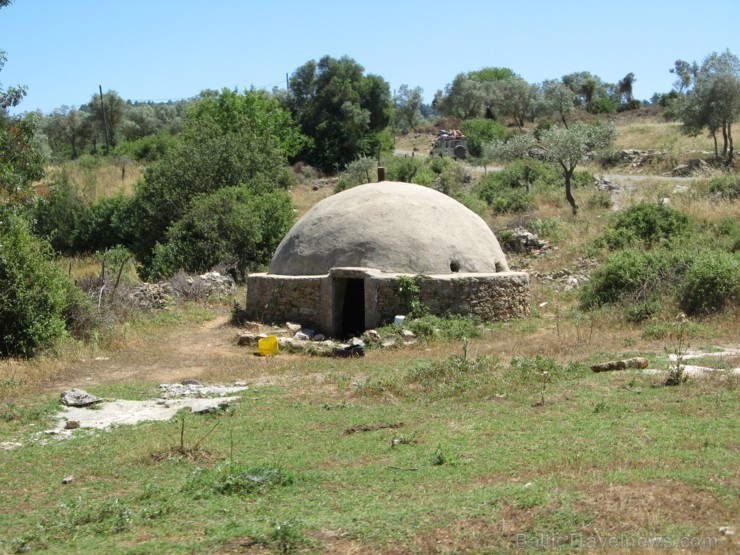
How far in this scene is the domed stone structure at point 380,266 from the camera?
1436cm

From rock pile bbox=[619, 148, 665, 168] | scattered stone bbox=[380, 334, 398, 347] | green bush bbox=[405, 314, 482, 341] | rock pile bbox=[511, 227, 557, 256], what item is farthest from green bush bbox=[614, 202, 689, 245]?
rock pile bbox=[619, 148, 665, 168]

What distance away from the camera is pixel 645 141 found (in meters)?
39.7

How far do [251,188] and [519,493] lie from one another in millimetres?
20580

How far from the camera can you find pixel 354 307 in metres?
15.9

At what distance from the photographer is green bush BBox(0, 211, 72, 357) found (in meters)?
12.2

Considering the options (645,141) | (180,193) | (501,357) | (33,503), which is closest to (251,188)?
(180,193)

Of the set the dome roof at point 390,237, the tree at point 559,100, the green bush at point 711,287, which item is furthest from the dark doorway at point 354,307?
the tree at point 559,100

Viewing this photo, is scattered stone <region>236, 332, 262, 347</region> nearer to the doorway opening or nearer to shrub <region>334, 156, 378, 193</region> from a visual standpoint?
the doorway opening

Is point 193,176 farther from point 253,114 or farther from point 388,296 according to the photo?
point 253,114

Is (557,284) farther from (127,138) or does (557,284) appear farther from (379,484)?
(127,138)

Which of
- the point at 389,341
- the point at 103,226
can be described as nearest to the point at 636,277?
the point at 389,341

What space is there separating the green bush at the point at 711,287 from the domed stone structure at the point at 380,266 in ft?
9.48

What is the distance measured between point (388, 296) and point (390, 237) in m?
1.28

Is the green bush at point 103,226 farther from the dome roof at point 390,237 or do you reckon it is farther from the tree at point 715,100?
the tree at point 715,100
